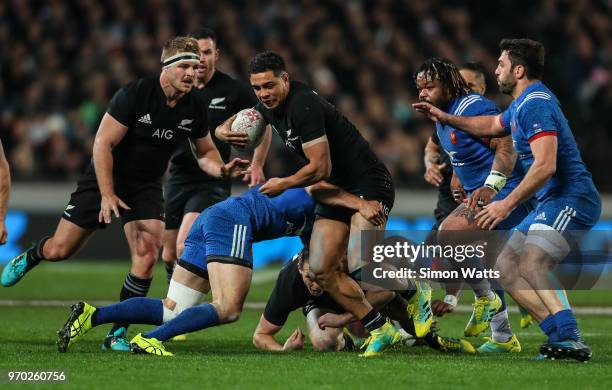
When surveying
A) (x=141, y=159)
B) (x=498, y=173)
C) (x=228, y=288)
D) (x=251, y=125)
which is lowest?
(x=228, y=288)

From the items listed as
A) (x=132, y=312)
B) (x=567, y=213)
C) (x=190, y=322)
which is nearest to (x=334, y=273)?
(x=190, y=322)

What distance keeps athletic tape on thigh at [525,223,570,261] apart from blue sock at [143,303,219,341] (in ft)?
7.22

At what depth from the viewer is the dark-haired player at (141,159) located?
8.95 metres

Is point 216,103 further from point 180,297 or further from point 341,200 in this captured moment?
point 180,297

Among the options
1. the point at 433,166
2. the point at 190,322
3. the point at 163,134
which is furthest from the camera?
the point at 433,166

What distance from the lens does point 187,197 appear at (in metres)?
10.8

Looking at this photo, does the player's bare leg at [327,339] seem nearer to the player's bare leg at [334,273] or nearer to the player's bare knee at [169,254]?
the player's bare leg at [334,273]

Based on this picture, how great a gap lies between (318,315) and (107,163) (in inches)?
77.7

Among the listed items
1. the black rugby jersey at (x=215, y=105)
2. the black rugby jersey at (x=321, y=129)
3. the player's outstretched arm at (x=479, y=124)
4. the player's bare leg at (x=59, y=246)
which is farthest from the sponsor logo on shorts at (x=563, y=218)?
the black rugby jersey at (x=215, y=105)

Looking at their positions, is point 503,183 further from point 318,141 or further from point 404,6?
point 404,6

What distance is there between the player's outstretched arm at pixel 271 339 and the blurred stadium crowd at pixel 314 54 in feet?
27.8

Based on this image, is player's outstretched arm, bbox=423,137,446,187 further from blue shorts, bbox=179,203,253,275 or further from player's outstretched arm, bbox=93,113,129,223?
player's outstretched arm, bbox=93,113,129,223

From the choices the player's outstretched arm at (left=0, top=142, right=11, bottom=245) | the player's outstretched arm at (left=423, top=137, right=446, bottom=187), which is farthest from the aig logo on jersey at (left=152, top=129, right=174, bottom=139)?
the player's outstretched arm at (left=423, top=137, right=446, bottom=187)

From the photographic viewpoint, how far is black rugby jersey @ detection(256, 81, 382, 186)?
8312 mm
